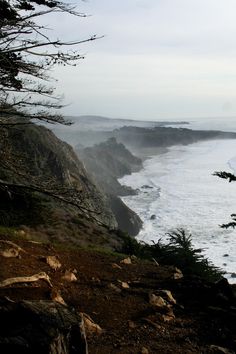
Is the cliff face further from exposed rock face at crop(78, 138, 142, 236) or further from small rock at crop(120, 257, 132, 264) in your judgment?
small rock at crop(120, 257, 132, 264)

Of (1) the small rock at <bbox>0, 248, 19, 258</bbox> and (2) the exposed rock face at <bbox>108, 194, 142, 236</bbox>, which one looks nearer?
(1) the small rock at <bbox>0, 248, 19, 258</bbox>

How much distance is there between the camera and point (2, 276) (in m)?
7.20

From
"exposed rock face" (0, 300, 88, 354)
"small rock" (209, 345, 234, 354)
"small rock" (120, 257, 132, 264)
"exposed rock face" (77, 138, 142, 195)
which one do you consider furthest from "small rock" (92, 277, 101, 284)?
"exposed rock face" (77, 138, 142, 195)

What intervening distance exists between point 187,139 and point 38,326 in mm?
96732

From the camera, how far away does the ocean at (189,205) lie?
23.2m

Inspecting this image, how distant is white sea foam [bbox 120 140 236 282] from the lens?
23438mm

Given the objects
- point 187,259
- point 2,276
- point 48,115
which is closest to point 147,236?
point 187,259

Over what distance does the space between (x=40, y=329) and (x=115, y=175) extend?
1492 inches

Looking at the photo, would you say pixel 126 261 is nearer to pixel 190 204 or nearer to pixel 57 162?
pixel 57 162

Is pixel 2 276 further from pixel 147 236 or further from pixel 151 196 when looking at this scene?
pixel 151 196

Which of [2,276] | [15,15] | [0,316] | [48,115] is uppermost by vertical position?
[15,15]

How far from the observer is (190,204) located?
3247cm

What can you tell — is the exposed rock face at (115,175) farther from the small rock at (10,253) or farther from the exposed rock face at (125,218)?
the small rock at (10,253)

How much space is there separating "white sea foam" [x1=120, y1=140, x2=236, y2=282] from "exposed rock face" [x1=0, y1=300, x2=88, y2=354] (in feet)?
47.1
